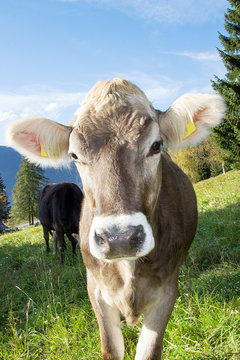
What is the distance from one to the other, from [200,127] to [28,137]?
1.63 m

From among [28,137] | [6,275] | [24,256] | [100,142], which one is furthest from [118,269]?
[24,256]

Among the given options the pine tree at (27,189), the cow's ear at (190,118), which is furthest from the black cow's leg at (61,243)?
the pine tree at (27,189)

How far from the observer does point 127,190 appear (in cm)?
189

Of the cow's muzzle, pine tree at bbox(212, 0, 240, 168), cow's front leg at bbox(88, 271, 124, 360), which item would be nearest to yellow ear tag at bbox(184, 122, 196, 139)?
the cow's muzzle

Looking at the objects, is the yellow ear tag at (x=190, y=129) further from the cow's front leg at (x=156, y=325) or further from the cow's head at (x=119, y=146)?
the cow's front leg at (x=156, y=325)

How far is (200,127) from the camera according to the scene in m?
2.77

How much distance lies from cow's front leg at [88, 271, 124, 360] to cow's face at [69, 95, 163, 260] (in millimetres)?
1133

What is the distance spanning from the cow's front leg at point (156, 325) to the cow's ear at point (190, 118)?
1.38 m

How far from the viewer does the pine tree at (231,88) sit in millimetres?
20734

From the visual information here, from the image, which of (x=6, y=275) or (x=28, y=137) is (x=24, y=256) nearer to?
(x=6, y=275)

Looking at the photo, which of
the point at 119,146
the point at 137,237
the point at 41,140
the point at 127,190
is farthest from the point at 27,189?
the point at 137,237

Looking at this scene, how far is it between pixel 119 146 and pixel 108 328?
1783 mm

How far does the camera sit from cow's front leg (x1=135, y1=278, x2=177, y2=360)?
99.1 inches

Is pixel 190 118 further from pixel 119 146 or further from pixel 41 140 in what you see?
pixel 41 140
